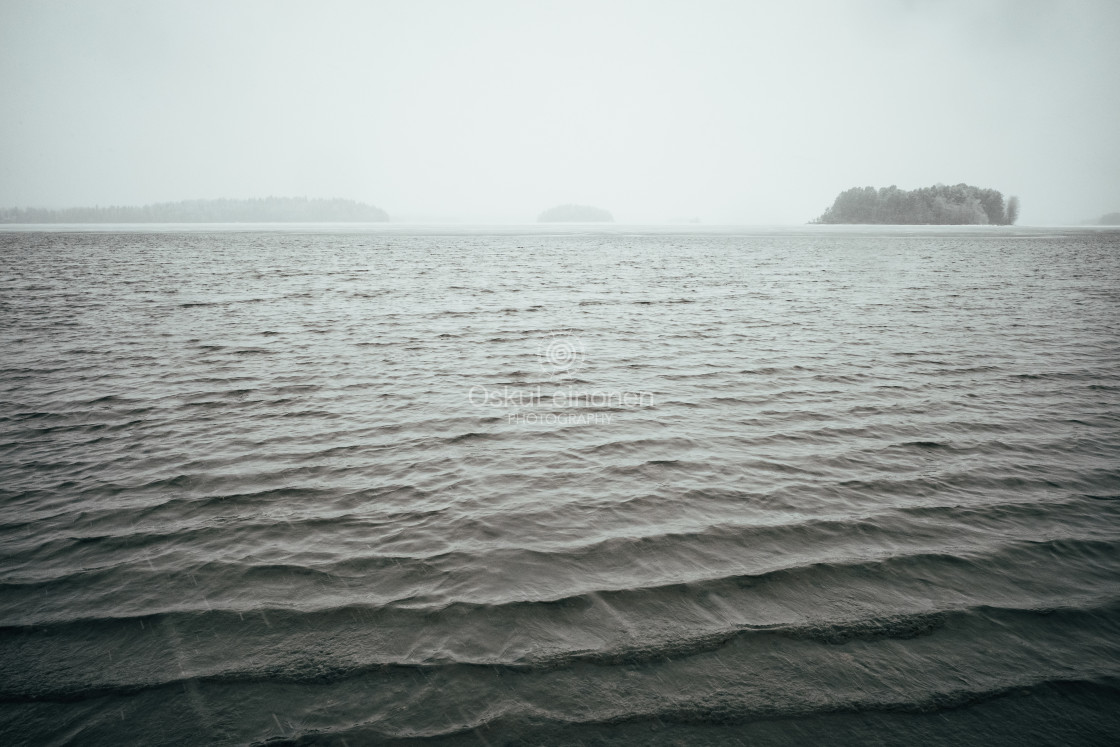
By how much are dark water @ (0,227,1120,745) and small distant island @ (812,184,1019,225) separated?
213512 millimetres

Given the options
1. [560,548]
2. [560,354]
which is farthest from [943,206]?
[560,548]

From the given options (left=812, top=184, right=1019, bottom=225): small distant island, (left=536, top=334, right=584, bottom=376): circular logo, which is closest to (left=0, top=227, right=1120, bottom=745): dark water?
(left=536, top=334, right=584, bottom=376): circular logo

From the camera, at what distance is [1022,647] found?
4992mm

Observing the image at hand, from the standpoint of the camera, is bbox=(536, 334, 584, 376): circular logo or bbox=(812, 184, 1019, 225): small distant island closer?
bbox=(536, 334, 584, 376): circular logo

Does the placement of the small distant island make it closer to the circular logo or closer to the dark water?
the dark water

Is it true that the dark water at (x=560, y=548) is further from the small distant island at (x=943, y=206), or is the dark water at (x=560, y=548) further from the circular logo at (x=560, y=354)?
→ the small distant island at (x=943, y=206)

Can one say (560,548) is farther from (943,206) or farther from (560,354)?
(943,206)

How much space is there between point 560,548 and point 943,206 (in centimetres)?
22904

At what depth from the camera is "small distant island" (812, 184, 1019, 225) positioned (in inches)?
7165

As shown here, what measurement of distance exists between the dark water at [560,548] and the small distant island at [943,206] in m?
214

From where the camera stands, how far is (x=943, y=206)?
7151 inches

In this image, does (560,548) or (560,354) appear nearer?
(560,548)

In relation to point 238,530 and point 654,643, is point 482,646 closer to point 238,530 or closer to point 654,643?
point 654,643

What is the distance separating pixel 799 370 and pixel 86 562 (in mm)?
15855
